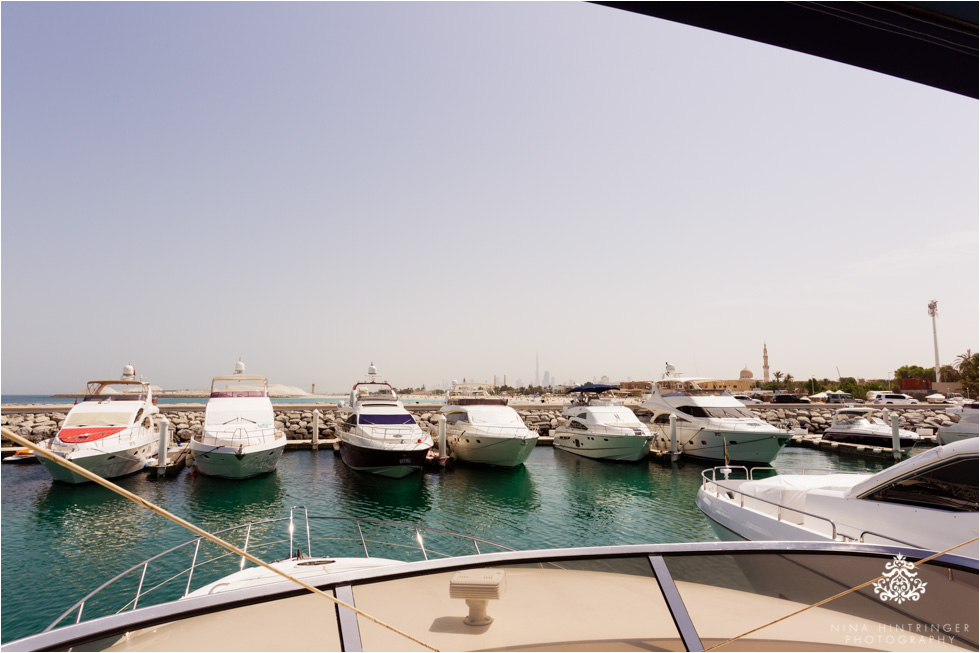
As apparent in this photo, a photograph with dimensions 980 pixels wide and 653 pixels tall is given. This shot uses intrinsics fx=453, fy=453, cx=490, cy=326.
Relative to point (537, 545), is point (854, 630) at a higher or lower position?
higher

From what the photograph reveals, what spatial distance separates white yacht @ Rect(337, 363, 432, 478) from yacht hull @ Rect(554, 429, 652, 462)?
26.9ft

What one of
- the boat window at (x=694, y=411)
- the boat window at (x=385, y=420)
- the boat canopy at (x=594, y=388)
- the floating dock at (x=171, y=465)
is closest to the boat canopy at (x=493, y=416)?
the boat window at (x=385, y=420)

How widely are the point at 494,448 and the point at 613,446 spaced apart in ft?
19.3

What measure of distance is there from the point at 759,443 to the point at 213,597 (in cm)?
2306

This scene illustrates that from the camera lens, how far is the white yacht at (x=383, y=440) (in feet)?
57.4

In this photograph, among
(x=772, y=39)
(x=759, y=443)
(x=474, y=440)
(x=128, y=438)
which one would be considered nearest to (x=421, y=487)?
(x=474, y=440)

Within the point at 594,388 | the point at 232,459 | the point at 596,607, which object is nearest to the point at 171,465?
the point at 232,459

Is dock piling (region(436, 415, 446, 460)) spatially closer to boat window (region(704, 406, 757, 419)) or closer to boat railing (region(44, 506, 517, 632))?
boat railing (region(44, 506, 517, 632))

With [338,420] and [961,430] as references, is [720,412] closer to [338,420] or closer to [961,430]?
[961,430]

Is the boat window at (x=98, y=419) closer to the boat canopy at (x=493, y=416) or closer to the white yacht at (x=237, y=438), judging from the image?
the white yacht at (x=237, y=438)

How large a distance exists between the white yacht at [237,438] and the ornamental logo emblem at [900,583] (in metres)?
18.1

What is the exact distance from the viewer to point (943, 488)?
16.9 feet

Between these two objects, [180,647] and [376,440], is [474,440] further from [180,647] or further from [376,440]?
[180,647]

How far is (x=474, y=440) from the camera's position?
20.3 metres
